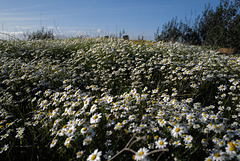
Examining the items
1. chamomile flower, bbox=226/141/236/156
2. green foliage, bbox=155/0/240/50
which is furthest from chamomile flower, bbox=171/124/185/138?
green foliage, bbox=155/0/240/50

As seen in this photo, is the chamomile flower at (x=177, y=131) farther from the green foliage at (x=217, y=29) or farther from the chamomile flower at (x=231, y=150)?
the green foliage at (x=217, y=29)

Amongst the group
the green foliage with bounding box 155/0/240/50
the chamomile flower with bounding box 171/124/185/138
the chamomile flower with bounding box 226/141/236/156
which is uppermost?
the green foliage with bounding box 155/0/240/50

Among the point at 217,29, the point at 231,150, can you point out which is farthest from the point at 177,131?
the point at 217,29

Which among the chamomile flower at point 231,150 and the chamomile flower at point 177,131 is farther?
the chamomile flower at point 177,131

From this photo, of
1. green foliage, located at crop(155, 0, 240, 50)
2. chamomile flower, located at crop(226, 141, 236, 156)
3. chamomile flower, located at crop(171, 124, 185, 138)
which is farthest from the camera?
green foliage, located at crop(155, 0, 240, 50)

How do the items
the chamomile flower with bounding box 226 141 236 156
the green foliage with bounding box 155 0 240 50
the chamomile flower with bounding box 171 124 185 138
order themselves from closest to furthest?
the chamomile flower with bounding box 226 141 236 156
the chamomile flower with bounding box 171 124 185 138
the green foliage with bounding box 155 0 240 50

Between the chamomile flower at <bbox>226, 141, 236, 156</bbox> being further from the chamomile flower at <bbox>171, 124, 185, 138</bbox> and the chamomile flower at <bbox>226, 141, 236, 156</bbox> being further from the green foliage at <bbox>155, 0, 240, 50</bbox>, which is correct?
the green foliage at <bbox>155, 0, 240, 50</bbox>

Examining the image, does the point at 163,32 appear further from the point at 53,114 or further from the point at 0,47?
the point at 53,114

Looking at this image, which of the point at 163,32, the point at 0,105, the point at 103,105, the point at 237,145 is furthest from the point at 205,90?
the point at 163,32

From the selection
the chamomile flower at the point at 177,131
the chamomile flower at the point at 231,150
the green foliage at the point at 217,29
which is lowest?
the chamomile flower at the point at 231,150

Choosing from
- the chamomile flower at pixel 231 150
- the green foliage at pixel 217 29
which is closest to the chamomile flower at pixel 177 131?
the chamomile flower at pixel 231 150

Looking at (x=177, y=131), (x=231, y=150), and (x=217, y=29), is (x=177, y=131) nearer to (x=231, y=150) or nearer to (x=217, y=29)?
(x=231, y=150)

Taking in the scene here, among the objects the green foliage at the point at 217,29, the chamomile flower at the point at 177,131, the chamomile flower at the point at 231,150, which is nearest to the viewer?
the chamomile flower at the point at 231,150

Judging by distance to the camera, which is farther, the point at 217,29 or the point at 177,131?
the point at 217,29
